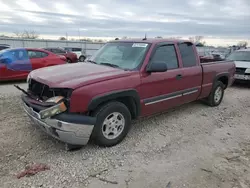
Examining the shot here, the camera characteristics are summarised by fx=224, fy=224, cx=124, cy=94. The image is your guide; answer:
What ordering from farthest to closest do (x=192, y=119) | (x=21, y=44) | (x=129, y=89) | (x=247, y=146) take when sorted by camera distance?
1. (x=21, y=44)
2. (x=192, y=119)
3. (x=247, y=146)
4. (x=129, y=89)

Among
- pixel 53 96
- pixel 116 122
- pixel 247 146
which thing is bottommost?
pixel 247 146

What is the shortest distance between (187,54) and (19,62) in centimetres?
652

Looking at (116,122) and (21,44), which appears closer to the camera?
(116,122)

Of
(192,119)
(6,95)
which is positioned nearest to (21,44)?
(6,95)

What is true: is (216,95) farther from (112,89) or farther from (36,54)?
(36,54)

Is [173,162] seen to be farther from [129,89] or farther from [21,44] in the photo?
[21,44]

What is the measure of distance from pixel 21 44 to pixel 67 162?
1028 inches

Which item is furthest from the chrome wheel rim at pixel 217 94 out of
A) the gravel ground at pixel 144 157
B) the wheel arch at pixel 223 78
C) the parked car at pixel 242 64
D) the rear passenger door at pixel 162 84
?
the parked car at pixel 242 64

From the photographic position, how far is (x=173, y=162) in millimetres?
3406

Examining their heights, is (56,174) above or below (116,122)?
below

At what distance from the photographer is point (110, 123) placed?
366 cm

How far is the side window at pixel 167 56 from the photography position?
14.4 ft

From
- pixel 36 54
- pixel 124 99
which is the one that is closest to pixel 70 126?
pixel 124 99

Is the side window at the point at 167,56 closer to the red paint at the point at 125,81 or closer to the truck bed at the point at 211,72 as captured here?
the red paint at the point at 125,81
